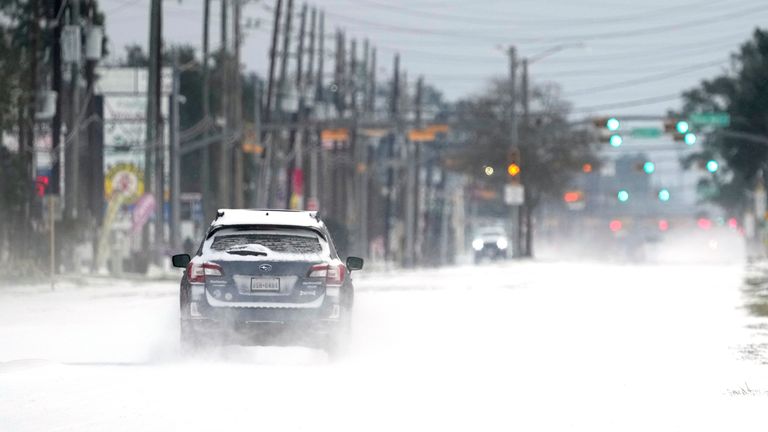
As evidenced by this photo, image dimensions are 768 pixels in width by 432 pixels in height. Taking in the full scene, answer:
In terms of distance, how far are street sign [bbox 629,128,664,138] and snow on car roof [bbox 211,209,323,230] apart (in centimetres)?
5614

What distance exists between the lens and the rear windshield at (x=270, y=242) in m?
19.8

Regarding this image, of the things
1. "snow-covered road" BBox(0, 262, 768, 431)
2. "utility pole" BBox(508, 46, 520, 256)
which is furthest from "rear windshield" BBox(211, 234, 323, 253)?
"utility pole" BBox(508, 46, 520, 256)

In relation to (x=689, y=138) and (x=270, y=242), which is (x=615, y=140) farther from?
(x=270, y=242)

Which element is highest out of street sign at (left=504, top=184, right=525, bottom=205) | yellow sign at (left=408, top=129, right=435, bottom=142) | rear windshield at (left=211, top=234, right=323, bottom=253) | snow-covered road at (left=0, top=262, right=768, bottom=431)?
yellow sign at (left=408, top=129, right=435, bottom=142)

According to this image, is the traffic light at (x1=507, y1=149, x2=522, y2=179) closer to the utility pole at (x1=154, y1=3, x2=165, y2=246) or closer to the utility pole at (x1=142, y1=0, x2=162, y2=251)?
the utility pole at (x1=154, y1=3, x2=165, y2=246)

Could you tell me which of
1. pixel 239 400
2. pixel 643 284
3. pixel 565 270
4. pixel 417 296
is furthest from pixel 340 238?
pixel 239 400

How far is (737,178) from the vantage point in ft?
455

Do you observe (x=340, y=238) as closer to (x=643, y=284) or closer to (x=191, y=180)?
(x=643, y=284)

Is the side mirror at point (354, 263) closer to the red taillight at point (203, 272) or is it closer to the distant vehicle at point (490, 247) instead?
the red taillight at point (203, 272)

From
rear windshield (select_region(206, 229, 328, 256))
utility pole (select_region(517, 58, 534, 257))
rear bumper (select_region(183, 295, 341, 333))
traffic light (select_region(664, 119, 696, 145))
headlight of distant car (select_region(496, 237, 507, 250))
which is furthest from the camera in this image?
headlight of distant car (select_region(496, 237, 507, 250))

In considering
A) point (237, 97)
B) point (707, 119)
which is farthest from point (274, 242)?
point (237, 97)

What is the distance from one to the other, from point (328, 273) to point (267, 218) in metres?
1.02

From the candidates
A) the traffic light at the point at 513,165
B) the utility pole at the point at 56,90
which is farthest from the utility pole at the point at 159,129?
the traffic light at the point at 513,165

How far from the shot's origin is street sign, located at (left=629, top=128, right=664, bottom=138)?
7582cm
